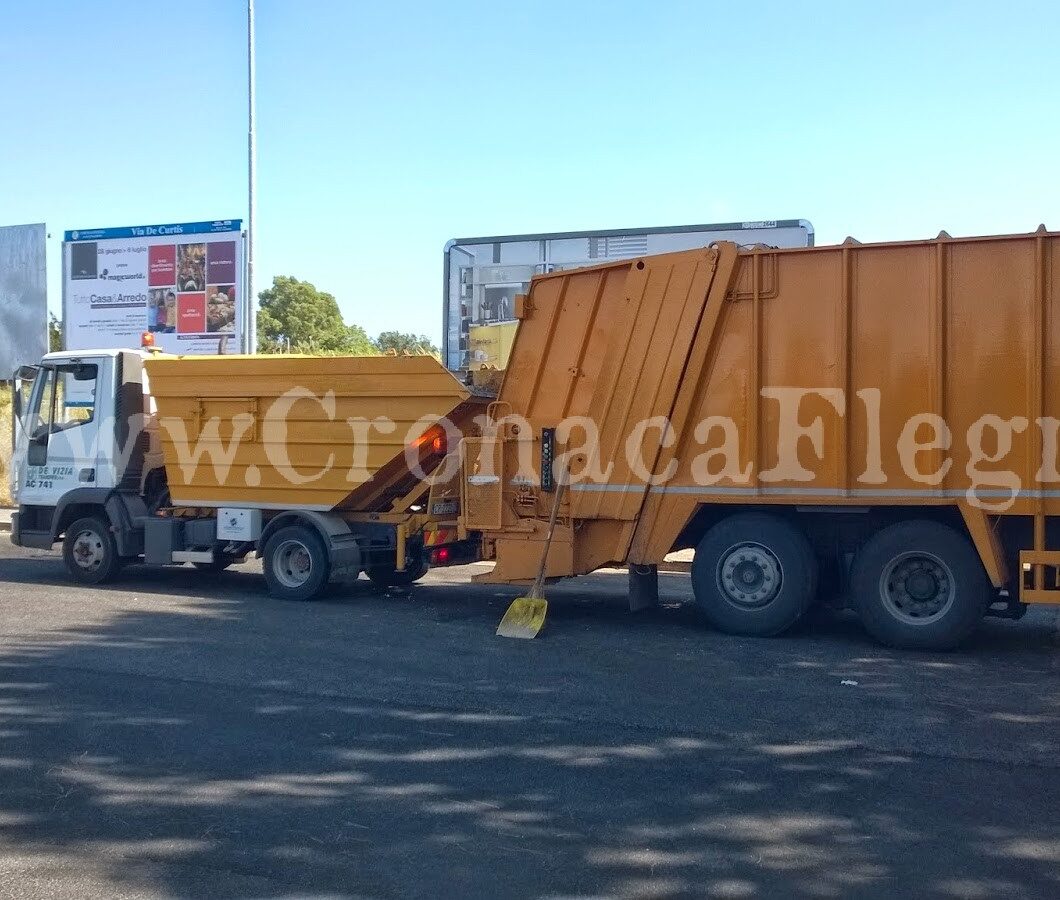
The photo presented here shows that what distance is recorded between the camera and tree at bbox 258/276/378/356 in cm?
4462

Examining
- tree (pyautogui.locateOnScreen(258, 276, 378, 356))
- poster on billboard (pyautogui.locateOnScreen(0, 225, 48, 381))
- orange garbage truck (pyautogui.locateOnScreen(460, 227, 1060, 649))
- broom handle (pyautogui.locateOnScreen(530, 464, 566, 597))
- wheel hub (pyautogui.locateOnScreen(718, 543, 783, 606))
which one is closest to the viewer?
orange garbage truck (pyautogui.locateOnScreen(460, 227, 1060, 649))

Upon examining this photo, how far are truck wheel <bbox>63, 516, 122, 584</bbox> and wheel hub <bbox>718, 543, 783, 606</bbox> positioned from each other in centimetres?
703

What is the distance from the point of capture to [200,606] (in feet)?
35.2

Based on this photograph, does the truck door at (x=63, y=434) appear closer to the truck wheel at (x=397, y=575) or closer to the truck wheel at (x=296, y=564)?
the truck wheel at (x=296, y=564)

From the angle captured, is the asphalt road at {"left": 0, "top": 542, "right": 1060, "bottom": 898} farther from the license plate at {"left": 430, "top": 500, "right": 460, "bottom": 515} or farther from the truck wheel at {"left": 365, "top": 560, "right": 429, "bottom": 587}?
the truck wheel at {"left": 365, "top": 560, "right": 429, "bottom": 587}

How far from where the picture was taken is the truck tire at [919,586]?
834 centimetres

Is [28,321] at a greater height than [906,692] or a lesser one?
greater

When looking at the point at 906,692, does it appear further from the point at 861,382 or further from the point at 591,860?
the point at 591,860

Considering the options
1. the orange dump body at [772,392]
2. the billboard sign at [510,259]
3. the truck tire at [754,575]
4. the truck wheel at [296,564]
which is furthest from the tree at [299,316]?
the truck tire at [754,575]

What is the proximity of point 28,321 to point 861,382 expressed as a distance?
21.9m

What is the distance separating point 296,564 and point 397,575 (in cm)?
146

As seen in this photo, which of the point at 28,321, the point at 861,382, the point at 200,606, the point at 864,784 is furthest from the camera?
the point at 28,321

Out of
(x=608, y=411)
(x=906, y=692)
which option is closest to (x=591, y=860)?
(x=906, y=692)

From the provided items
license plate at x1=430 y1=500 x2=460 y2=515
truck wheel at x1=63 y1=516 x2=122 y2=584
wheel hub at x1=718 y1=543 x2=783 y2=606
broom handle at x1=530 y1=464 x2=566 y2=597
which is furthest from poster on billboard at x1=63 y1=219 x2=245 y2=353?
wheel hub at x1=718 y1=543 x2=783 y2=606
